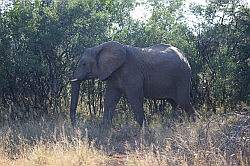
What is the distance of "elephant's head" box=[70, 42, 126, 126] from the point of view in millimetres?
12039

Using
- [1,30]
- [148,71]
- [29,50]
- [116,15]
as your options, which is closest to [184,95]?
[148,71]

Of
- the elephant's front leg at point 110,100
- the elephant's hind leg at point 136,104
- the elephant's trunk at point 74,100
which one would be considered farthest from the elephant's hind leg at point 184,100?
the elephant's trunk at point 74,100

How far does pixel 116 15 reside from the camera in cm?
1456

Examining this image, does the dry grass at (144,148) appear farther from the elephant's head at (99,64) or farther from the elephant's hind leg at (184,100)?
the elephant's hind leg at (184,100)

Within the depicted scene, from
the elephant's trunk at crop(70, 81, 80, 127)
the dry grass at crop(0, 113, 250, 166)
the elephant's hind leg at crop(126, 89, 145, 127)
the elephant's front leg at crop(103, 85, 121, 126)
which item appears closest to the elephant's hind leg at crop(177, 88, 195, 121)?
the elephant's hind leg at crop(126, 89, 145, 127)

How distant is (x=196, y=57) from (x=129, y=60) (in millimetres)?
2754

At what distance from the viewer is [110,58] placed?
474 inches

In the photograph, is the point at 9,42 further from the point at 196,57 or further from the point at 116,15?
the point at 196,57

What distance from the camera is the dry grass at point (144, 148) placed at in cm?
680

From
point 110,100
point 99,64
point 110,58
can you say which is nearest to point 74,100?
point 110,100

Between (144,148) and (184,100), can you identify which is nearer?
(144,148)

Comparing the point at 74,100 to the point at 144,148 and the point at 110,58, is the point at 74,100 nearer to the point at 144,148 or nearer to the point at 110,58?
the point at 110,58

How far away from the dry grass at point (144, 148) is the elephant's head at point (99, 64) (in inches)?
45.5

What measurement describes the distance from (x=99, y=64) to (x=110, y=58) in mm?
410
